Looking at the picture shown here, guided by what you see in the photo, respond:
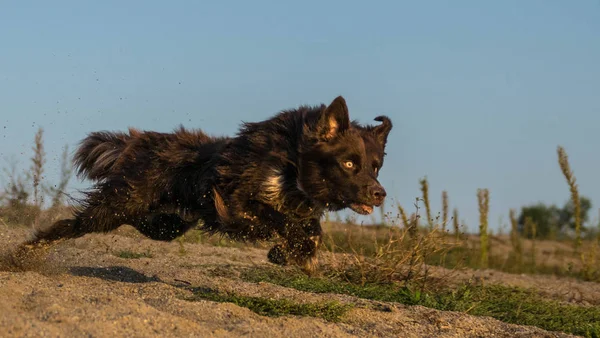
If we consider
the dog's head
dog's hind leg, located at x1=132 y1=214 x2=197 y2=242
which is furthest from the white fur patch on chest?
dog's hind leg, located at x1=132 y1=214 x2=197 y2=242

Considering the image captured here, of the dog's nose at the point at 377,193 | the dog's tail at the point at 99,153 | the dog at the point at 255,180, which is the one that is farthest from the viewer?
the dog's tail at the point at 99,153

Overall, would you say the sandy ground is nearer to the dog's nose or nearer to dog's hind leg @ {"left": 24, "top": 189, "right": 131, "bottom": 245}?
dog's hind leg @ {"left": 24, "top": 189, "right": 131, "bottom": 245}

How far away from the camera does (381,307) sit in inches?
288

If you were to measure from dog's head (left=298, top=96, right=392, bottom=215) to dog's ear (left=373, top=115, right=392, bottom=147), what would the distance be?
0.60 m

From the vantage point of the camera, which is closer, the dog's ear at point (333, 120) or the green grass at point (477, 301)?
the dog's ear at point (333, 120)

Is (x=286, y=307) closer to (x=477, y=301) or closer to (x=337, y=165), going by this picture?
(x=337, y=165)

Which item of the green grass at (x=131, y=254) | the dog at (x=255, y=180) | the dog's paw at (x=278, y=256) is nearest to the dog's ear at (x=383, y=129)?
the dog at (x=255, y=180)

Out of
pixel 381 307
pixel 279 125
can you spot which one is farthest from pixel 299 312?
pixel 279 125

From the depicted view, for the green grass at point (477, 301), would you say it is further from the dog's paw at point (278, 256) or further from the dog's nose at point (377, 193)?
the dog's nose at point (377, 193)

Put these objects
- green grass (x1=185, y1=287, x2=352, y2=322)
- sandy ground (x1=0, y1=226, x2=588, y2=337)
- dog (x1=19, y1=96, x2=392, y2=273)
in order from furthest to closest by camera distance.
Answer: dog (x1=19, y1=96, x2=392, y2=273) → green grass (x1=185, y1=287, x2=352, y2=322) → sandy ground (x1=0, y1=226, x2=588, y2=337)

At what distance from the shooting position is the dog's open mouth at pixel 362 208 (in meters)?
7.51

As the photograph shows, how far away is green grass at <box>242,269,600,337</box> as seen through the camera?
7984mm

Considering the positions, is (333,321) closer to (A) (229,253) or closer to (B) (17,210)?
(A) (229,253)

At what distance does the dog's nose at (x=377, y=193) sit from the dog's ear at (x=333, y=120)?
0.68m
